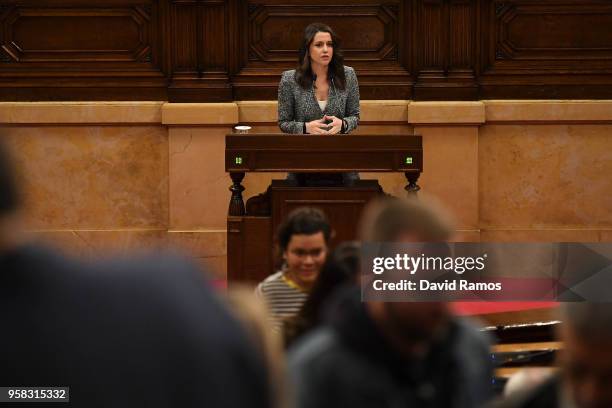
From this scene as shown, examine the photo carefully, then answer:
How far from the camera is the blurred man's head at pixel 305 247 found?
13.9 ft

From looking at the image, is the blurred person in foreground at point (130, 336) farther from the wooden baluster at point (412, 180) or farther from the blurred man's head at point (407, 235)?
the wooden baluster at point (412, 180)

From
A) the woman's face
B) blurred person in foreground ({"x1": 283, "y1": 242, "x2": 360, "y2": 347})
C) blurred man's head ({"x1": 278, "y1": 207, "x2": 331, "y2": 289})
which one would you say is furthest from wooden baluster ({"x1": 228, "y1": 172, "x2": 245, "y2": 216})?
blurred person in foreground ({"x1": 283, "y1": 242, "x2": 360, "y2": 347})

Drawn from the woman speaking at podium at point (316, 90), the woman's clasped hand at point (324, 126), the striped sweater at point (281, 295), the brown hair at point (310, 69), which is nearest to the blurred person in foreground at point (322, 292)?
the striped sweater at point (281, 295)

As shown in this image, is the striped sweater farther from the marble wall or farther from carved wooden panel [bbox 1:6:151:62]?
carved wooden panel [bbox 1:6:151:62]

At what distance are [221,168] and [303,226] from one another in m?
5.33

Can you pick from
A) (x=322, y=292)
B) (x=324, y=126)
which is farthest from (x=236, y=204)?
(x=322, y=292)

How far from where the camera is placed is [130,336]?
121cm

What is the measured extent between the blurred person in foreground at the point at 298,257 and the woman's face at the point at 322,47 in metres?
3.11

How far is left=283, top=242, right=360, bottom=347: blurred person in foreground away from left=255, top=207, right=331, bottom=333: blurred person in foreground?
3.51ft

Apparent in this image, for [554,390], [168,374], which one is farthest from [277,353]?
[554,390]

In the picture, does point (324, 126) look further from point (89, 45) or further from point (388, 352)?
point (388, 352)

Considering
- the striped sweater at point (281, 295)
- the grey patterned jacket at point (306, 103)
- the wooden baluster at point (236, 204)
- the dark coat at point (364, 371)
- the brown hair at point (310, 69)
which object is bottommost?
the striped sweater at point (281, 295)

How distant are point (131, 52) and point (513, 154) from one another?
3063mm

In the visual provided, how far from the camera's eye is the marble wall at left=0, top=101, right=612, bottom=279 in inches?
377
